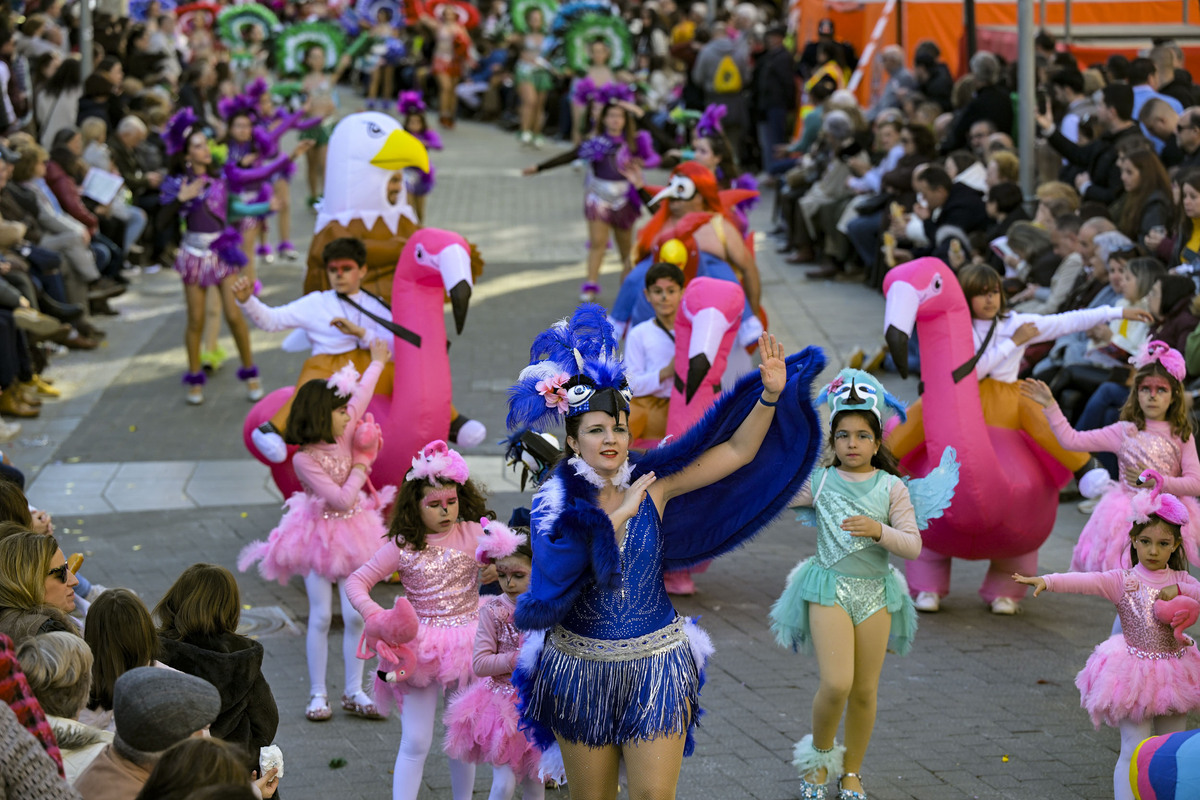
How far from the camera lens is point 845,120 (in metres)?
15.3

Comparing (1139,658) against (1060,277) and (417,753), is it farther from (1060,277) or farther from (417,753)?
(1060,277)

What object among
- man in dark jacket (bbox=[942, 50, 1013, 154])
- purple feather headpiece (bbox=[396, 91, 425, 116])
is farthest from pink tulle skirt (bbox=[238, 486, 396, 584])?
man in dark jacket (bbox=[942, 50, 1013, 154])

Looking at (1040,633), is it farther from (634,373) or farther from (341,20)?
(341,20)

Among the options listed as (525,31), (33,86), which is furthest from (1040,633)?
(525,31)

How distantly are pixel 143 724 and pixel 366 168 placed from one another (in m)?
5.58

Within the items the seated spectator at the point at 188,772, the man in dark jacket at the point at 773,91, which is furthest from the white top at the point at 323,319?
the man in dark jacket at the point at 773,91

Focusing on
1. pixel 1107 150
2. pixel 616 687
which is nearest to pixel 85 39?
pixel 1107 150

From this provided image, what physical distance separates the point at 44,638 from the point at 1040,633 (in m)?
4.90

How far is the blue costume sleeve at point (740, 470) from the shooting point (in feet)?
14.0

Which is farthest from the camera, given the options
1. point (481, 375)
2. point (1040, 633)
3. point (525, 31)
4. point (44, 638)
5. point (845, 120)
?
point (525, 31)

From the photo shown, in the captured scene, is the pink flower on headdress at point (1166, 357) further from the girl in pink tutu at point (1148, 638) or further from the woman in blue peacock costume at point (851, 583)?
the woman in blue peacock costume at point (851, 583)

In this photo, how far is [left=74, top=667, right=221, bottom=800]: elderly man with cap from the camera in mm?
3268

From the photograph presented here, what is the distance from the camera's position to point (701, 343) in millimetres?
6906

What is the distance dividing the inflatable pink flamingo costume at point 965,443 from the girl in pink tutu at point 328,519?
2.52 m
